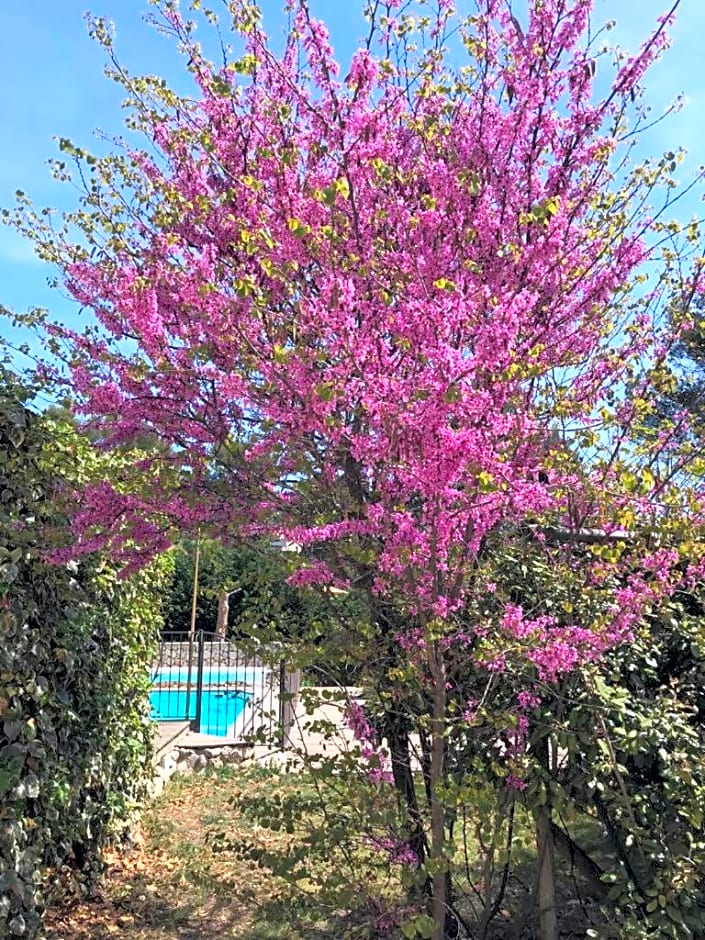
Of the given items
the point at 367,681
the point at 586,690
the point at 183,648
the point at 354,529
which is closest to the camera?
the point at 354,529

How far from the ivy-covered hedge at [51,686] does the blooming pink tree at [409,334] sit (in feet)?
1.14

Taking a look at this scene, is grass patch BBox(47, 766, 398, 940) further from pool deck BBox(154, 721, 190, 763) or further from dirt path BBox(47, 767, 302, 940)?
pool deck BBox(154, 721, 190, 763)

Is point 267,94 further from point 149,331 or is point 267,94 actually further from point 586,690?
point 586,690

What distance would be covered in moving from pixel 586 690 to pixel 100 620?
2.55 meters

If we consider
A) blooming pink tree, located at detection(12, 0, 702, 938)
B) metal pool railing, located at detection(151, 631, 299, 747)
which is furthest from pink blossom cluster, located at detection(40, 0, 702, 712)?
metal pool railing, located at detection(151, 631, 299, 747)

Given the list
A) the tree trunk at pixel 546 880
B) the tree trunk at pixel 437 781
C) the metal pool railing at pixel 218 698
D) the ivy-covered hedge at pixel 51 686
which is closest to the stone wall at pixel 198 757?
the metal pool railing at pixel 218 698

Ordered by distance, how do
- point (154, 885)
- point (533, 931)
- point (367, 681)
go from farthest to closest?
point (154, 885) < point (533, 931) < point (367, 681)

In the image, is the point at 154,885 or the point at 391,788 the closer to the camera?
the point at 391,788

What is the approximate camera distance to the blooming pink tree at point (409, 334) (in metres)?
2.38

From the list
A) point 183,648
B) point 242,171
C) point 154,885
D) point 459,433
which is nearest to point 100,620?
point 154,885

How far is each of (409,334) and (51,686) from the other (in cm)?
226

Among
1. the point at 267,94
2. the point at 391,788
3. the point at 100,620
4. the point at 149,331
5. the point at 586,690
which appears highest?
the point at 267,94

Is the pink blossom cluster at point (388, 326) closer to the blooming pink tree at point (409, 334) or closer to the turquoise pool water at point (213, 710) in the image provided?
the blooming pink tree at point (409, 334)

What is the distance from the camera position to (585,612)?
2760mm
